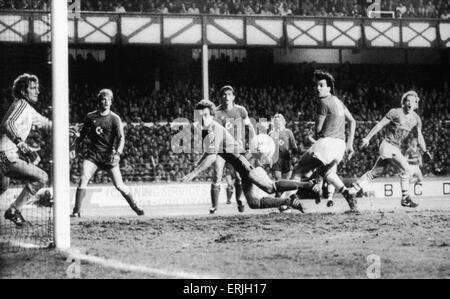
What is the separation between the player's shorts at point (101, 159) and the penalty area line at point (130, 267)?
120 inches

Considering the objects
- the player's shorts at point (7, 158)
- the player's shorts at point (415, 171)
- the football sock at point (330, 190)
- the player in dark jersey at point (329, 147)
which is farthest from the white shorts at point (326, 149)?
the player's shorts at point (7, 158)

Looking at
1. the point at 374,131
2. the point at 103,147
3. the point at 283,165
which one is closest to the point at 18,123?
the point at 103,147

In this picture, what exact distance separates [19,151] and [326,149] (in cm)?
480

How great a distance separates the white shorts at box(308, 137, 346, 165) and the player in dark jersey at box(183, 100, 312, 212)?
492 mm

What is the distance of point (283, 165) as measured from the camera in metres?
10.7

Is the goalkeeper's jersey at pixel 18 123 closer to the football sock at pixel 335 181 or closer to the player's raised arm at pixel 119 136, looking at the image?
the player's raised arm at pixel 119 136

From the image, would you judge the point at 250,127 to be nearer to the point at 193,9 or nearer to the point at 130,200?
the point at 130,200

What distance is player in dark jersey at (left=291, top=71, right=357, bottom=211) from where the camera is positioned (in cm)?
1018

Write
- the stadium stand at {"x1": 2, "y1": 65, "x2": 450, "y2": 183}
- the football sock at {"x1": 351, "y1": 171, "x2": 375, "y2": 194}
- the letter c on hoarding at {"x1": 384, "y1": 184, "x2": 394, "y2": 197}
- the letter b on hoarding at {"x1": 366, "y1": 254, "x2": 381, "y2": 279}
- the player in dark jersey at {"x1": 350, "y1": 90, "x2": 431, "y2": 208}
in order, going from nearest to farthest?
the letter b on hoarding at {"x1": 366, "y1": 254, "x2": 381, "y2": 279} < the football sock at {"x1": 351, "y1": 171, "x2": 375, "y2": 194} < the letter c on hoarding at {"x1": 384, "y1": 184, "x2": 394, "y2": 197} < the player in dark jersey at {"x1": 350, "y1": 90, "x2": 431, "y2": 208} < the stadium stand at {"x1": 2, "y1": 65, "x2": 450, "y2": 183}

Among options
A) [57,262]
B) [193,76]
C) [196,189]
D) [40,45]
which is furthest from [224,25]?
[57,262]

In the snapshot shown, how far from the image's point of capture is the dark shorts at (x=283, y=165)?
34.7ft
